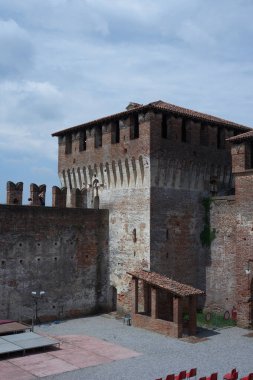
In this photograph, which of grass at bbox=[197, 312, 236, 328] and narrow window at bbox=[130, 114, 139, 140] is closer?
grass at bbox=[197, 312, 236, 328]

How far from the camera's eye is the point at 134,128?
1911 centimetres

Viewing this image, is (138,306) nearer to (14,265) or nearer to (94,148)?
(14,265)

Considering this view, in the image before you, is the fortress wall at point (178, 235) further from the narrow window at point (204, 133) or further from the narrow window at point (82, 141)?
the narrow window at point (82, 141)

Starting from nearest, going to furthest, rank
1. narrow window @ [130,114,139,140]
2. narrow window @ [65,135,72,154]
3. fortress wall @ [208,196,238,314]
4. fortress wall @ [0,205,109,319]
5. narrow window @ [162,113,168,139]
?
fortress wall @ [0,205,109,319] < fortress wall @ [208,196,238,314] < narrow window @ [162,113,168,139] < narrow window @ [130,114,139,140] < narrow window @ [65,135,72,154]

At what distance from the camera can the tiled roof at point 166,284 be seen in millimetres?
15852

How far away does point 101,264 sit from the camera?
20.0m

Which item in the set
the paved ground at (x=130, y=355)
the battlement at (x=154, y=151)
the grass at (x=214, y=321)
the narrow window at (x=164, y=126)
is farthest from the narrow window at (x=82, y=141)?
the grass at (x=214, y=321)

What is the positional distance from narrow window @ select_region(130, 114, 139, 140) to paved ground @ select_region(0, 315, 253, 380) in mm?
7495

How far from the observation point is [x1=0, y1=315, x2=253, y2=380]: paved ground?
39.1ft

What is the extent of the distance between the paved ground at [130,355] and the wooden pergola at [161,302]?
0.39 metres

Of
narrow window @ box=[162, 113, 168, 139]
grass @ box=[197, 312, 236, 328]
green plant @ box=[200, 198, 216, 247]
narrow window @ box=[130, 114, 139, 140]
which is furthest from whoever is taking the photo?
green plant @ box=[200, 198, 216, 247]

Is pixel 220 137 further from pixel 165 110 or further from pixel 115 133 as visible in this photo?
pixel 115 133

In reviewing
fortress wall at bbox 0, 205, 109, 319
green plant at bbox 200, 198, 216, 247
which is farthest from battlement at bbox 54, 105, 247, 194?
fortress wall at bbox 0, 205, 109, 319

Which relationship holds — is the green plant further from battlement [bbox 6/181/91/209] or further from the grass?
battlement [bbox 6/181/91/209]
